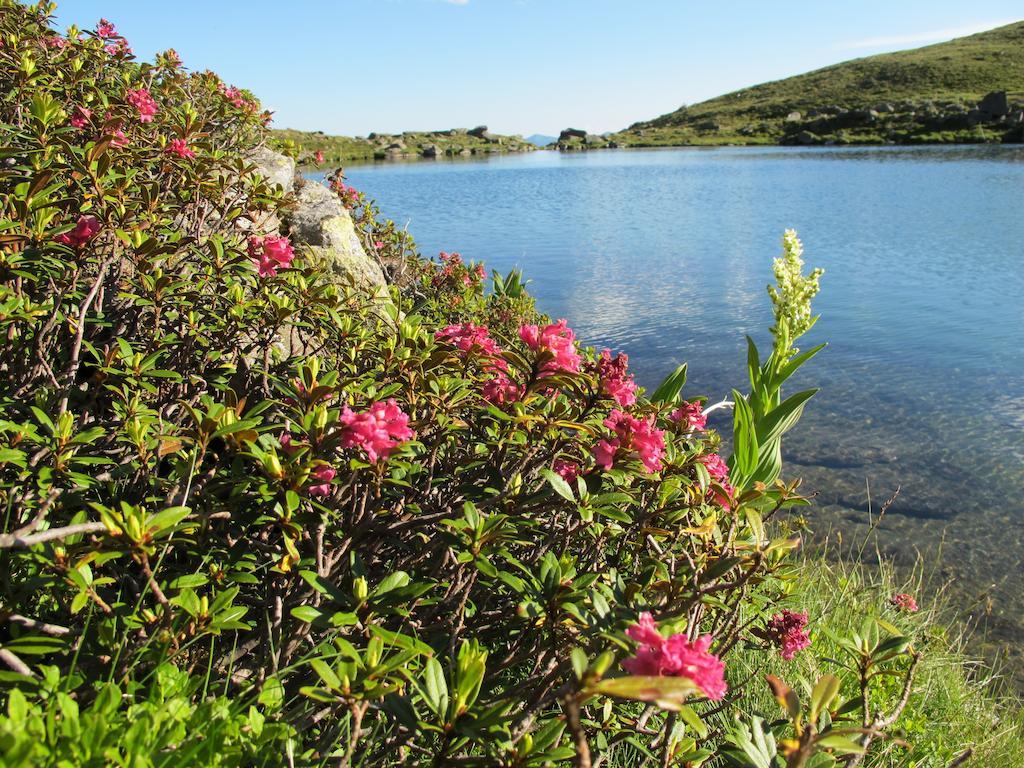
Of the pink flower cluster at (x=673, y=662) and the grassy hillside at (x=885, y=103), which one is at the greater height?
the grassy hillside at (x=885, y=103)

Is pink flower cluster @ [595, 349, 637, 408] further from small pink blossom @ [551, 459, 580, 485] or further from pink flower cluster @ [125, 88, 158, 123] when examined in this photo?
pink flower cluster @ [125, 88, 158, 123]

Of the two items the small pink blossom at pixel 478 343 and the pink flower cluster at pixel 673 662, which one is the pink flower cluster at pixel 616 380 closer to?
the small pink blossom at pixel 478 343

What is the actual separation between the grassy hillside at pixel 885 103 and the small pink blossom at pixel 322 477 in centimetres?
6538

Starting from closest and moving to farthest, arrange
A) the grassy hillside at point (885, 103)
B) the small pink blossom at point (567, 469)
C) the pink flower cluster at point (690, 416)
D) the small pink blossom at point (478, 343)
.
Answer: the small pink blossom at point (567, 469), the small pink blossom at point (478, 343), the pink flower cluster at point (690, 416), the grassy hillside at point (885, 103)

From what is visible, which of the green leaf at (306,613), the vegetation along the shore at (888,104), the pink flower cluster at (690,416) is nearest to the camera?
the green leaf at (306,613)

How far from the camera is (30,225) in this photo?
226 cm

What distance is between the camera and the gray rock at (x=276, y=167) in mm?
7008

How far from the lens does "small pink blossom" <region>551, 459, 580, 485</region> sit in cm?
215

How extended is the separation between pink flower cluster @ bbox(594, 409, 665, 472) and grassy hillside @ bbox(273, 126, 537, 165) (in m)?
57.4

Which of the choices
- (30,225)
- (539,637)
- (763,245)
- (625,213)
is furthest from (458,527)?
(625,213)

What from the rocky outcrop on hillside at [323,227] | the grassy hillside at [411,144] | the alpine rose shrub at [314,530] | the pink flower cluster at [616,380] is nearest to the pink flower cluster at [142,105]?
the alpine rose shrub at [314,530]

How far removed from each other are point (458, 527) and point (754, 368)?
2656 mm

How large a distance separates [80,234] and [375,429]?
1.54m

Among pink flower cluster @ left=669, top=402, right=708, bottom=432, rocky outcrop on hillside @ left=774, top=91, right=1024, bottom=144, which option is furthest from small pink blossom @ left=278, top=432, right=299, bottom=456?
rocky outcrop on hillside @ left=774, top=91, right=1024, bottom=144
